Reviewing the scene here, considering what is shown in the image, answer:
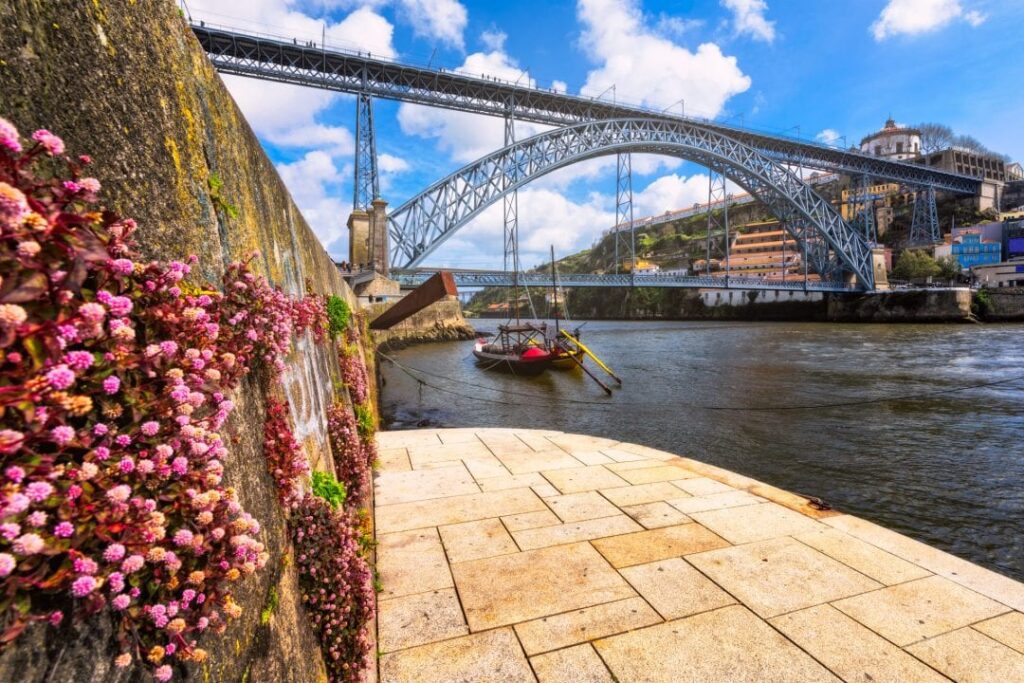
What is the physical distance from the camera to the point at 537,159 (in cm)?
3678

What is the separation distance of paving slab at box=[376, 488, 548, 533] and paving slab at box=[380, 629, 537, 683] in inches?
55.1

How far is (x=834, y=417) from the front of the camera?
452 inches

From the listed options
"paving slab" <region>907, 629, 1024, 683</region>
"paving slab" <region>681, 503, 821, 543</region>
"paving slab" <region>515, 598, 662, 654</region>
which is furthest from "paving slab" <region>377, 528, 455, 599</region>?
"paving slab" <region>907, 629, 1024, 683</region>

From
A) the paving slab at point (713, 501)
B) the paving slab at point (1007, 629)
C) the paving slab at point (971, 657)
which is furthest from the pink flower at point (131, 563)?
the paving slab at point (713, 501)

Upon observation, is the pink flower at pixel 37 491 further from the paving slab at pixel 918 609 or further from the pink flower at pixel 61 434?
the paving slab at pixel 918 609

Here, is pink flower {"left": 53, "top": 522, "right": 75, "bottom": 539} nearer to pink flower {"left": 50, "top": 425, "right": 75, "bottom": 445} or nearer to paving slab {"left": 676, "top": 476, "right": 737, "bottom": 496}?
pink flower {"left": 50, "top": 425, "right": 75, "bottom": 445}

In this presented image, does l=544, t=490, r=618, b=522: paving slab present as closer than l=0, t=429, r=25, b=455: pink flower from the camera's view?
No

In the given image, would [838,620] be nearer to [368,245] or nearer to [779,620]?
[779,620]

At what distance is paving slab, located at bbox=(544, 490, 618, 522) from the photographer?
3.99 metres

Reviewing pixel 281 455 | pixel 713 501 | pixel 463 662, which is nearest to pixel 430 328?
pixel 713 501

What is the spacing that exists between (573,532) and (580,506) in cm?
51

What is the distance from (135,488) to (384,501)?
11.6ft

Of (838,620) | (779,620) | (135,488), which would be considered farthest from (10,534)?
(838,620)

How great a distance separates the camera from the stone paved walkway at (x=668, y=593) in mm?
2361
